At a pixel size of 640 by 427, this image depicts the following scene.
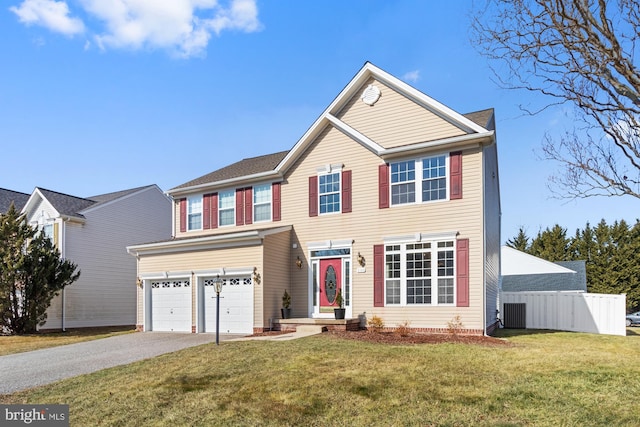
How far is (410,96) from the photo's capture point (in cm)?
1642

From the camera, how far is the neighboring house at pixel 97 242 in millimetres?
24062

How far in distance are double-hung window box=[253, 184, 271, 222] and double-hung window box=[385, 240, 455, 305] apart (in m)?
5.47

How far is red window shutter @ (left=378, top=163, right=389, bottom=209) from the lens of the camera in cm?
1631

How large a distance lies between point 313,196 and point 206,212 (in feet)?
17.8

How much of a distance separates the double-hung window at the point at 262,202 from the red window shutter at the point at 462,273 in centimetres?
768

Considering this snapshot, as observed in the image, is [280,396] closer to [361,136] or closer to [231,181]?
[361,136]

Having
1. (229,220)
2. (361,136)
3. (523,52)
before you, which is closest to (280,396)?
(523,52)

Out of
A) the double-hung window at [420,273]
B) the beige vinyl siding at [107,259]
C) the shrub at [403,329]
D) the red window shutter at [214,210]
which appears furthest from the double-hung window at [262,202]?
the beige vinyl siding at [107,259]

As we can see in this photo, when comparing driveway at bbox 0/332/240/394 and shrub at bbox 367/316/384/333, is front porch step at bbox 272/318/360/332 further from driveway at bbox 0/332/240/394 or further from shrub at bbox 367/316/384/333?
driveway at bbox 0/332/240/394

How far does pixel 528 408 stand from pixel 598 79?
5.20 metres

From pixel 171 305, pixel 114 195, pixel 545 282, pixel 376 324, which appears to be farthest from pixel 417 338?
pixel 114 195

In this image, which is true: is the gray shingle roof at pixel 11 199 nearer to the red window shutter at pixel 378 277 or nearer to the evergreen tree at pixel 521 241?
the red window shutter at pixel 378 277

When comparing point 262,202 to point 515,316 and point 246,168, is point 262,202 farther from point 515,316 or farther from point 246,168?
point 515,316

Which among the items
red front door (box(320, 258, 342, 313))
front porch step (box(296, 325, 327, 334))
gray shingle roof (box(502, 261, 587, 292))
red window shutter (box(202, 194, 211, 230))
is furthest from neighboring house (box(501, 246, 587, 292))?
red window shutter (box(202, 194, 211, 230))
